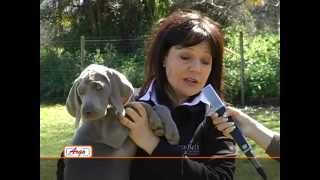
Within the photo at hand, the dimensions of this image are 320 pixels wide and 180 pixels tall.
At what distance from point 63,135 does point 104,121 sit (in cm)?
28

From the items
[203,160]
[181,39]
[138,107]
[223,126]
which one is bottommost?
[203,160]

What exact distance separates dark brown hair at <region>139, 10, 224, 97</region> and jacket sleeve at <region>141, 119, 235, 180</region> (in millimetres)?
294

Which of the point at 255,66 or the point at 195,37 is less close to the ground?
the point at 195,37

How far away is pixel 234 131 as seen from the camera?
14.0ft

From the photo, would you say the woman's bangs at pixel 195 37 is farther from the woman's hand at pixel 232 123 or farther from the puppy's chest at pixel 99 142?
the puppy's chest at pixel 99 142

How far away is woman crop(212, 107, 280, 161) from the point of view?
425 cm

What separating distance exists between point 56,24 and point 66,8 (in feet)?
0.38

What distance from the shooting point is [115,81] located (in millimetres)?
4199

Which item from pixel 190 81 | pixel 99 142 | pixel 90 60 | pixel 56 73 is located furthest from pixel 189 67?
pixel 56 73

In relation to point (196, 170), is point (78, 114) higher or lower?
higher

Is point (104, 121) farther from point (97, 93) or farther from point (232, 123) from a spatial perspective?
point (232, 123)

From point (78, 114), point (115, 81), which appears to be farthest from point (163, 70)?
point (78, 114)

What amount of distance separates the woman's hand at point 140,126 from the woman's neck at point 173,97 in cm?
18

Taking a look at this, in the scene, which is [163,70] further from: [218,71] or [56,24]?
[56,24]
